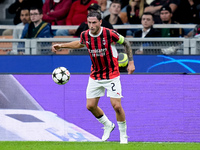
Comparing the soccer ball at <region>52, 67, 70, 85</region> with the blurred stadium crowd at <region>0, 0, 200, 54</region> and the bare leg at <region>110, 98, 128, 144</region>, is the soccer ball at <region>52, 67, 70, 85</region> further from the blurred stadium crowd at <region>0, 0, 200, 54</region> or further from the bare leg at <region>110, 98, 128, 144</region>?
the blurred stadium crowd at <region>0, 0, 200, 54</region>

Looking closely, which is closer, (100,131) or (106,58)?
(106,58)

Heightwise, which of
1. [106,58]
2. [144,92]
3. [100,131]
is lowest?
[100,131]

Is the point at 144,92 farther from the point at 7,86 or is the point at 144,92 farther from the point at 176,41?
the point at 176,41

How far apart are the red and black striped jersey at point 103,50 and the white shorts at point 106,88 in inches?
2.9

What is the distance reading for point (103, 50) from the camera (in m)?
7.89

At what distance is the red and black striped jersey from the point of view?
25.9 feet

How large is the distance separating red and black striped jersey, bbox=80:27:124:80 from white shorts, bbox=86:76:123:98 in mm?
75

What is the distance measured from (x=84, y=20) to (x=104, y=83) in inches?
245

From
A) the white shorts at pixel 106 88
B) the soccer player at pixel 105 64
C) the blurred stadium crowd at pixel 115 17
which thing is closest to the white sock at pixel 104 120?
the soccer player at pixel 105 64

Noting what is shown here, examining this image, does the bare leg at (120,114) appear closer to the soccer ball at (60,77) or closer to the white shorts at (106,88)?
the white shorts at (106,88)

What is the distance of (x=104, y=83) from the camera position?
804cm

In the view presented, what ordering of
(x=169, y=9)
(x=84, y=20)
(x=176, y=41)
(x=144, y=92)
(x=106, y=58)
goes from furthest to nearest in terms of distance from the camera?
(x=84, y=20) → (x=169, y=9) → (x=176, y=41) → (x=144, y=92) → (x=106, y=58)

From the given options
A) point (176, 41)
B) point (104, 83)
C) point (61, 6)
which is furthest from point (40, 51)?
point (104, 83)

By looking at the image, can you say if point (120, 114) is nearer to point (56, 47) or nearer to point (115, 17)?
point (56, 47)
